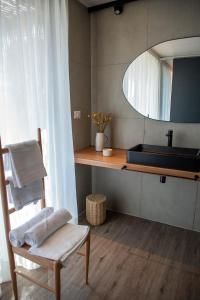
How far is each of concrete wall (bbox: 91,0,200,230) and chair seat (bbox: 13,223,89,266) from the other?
1.24m

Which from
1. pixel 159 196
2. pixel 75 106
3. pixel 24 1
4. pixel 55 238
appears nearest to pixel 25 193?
pixel 55 238

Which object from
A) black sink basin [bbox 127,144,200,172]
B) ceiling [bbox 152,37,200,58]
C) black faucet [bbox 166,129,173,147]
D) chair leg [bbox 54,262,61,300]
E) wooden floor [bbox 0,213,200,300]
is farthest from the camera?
black faucet [bbox 166,129,173,147]

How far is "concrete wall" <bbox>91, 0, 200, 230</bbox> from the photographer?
2.21 m

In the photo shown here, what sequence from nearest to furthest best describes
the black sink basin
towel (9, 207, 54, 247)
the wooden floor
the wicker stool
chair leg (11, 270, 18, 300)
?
towel (9, 207, 54, 247), chair leg (11, 270, 18, 300), the wooden floor, the black sink basin, the wicker stool

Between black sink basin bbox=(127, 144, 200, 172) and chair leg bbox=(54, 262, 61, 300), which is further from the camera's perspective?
black sink basin bbox=(127, 144, 200, 172)

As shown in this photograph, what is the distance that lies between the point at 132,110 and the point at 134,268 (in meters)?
1.61

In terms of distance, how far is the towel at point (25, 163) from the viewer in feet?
4.96

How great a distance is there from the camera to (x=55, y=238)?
4.96ft

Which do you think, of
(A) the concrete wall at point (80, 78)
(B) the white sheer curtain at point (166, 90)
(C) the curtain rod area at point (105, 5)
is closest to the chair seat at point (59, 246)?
(A) the concrete wall at point (80, 78)

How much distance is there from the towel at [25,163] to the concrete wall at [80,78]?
35.9 inches

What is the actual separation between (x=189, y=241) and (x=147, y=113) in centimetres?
143

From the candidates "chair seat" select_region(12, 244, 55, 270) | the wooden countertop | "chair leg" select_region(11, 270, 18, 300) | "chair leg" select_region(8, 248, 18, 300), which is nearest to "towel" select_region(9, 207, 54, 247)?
"chair seat" select_region(12, 244, 55, 270)

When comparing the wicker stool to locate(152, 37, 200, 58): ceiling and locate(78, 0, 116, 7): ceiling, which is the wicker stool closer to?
locate(152, 37, 200, 58): ceiling

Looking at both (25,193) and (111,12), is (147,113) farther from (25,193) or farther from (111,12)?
(25,193)
